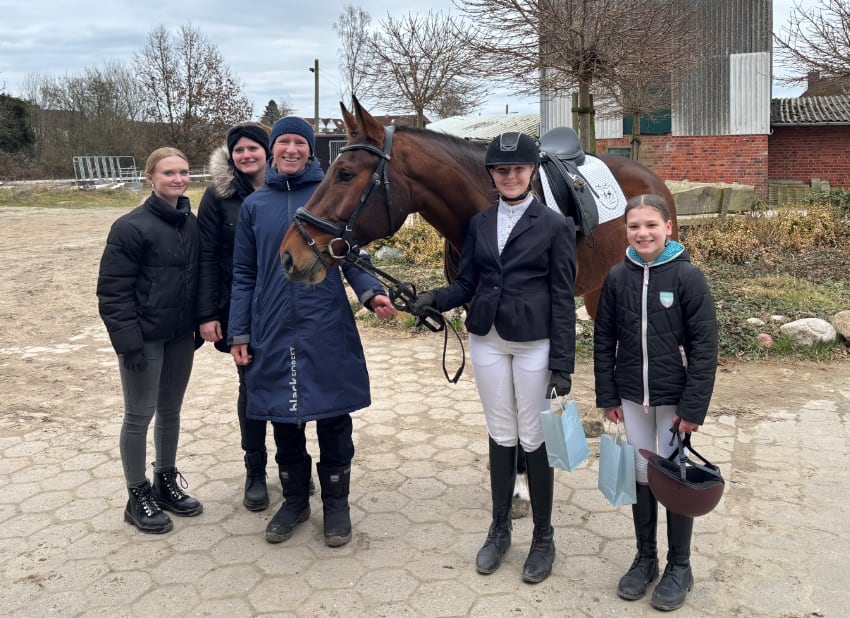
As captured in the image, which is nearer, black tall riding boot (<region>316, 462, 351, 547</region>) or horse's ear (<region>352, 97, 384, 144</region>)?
horse's ear (<region>352, 97, 384, 144</region>)

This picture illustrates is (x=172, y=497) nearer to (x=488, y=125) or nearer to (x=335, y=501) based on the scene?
(x=335, y=501)

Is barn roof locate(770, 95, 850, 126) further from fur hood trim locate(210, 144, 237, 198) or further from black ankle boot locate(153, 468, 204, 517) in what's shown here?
black ankle boot locate(153, 468, 204, 517)

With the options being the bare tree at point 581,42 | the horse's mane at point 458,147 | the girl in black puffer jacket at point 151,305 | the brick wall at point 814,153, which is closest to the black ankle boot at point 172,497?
the girl in black puffer jacket at point 151,305

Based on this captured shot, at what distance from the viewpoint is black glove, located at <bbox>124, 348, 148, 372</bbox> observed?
10.9 feet

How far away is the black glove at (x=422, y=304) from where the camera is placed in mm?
2957

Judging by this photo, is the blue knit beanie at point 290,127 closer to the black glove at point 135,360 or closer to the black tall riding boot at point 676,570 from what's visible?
the black glove at point 135,360

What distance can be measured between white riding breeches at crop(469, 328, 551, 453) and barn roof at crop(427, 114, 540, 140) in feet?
83.5

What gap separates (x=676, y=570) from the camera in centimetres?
282

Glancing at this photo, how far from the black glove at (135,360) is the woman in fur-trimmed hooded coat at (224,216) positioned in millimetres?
325

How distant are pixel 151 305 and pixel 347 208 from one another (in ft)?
3.81

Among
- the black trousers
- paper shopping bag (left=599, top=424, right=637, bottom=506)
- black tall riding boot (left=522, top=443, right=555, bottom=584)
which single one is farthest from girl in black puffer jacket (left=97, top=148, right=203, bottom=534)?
paper shopping bag (left=599, top=424, right=637, bottom=506)

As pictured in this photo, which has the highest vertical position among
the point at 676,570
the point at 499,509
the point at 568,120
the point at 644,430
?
the point at 568,120

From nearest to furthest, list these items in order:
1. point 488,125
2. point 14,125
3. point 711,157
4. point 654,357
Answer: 1. point 654,357
2. point 711,157
3. point 488,125
4. point 14,125

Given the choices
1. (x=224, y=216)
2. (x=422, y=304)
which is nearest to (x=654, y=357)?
(x=422, y=304)
